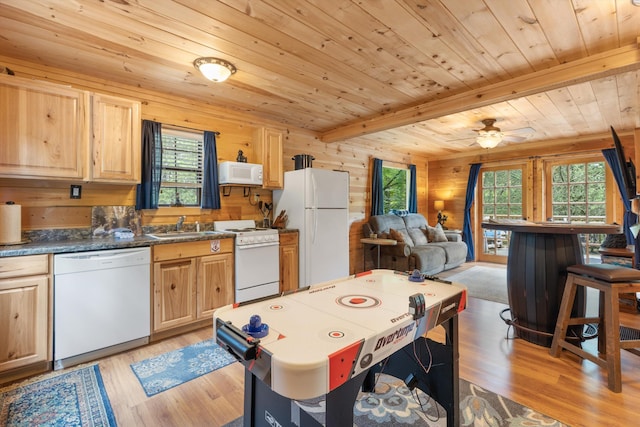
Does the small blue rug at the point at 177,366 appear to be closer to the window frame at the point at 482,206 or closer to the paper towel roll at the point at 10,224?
the paper towel roll at the point at 10,224

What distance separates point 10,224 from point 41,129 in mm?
749

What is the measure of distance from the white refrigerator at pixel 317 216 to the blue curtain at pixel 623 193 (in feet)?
14.2

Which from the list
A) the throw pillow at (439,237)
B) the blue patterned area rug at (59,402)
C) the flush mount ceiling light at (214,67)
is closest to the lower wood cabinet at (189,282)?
the blue patterned area rug at (59,402)

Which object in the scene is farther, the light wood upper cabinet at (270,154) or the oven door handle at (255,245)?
the light wood upper cabinet at (270,154)

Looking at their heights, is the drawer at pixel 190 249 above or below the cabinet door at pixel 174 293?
above

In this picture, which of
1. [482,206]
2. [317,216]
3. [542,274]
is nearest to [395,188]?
[482,206]

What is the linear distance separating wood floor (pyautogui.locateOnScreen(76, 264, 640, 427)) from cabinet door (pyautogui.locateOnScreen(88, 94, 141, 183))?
1548mm

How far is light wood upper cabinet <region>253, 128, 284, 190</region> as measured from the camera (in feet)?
12.4

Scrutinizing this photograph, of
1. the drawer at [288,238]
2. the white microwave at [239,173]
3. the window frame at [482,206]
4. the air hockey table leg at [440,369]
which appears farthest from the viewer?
the window frame at [482,206]

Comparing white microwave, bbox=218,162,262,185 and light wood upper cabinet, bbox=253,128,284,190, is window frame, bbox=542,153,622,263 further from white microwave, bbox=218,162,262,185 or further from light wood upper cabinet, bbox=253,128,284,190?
white microwave, bbox=218,162,262,185

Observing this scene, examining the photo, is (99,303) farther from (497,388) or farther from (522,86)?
(522,86)

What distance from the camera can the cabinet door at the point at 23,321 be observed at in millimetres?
2002

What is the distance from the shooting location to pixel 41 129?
230 cm

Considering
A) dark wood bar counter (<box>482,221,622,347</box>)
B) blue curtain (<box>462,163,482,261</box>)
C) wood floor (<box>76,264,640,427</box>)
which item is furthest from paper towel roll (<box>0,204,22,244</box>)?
blue curtain (<box>462,163,482,261</box>)
